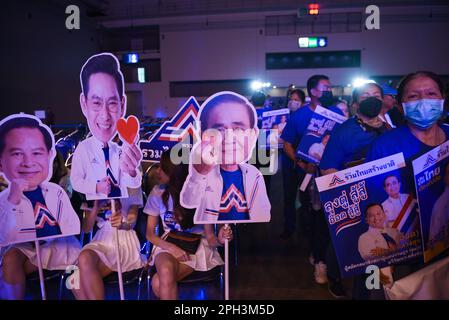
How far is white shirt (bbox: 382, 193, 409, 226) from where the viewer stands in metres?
2.06

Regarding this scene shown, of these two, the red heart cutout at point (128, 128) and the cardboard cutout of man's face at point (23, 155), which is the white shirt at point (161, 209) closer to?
the red heart cutout at point (128, 128)

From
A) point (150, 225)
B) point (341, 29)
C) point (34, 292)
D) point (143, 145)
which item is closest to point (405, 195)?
point (150, 225)

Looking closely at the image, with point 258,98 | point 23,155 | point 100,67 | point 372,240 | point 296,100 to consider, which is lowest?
point 372,240

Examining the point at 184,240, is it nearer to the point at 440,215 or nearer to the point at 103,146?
the point at 103,146

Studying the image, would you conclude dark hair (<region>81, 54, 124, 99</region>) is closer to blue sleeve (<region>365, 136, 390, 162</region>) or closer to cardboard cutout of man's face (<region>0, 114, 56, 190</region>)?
cardboard cutout of man's face (<region>0, 114, 56, 190</region>)

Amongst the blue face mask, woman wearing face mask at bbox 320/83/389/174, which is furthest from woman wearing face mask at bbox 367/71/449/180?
woman wearing face mask at bbox 320/83/389/174

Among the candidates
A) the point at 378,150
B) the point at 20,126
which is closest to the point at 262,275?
the point at 378,150

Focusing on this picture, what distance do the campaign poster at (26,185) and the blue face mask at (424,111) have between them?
2271 mm

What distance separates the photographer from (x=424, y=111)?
202 centimetres

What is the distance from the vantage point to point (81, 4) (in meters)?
10.9

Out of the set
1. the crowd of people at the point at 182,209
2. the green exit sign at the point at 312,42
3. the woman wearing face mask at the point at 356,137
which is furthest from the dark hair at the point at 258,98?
the green exit sign at the point at 312,42

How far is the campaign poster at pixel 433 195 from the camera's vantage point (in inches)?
78.6

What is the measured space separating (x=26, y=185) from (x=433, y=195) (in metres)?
2.51

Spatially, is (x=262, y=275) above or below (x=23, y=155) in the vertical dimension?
below
